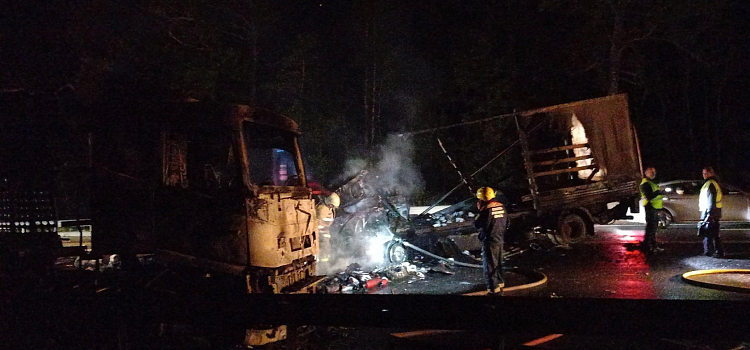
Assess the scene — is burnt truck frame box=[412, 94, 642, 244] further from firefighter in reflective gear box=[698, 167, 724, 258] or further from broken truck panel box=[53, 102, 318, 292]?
broken truck panel box=[53, 102, 318, 292]

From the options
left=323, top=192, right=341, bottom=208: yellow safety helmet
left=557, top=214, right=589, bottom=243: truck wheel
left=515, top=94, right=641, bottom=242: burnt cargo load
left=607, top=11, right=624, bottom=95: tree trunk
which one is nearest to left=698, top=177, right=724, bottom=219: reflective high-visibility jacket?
left=515, top=94, right=641, bottom=242: burnt cargo load

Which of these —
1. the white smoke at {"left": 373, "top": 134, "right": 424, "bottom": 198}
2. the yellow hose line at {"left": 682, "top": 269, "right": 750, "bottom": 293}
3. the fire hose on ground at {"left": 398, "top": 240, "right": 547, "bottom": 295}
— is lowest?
the yellow hose line at {"left": 682, "top": 269, "right": 750, "bottom": 293}

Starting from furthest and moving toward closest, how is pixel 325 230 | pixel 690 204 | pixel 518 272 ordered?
1. pixel 690 204
2. pixel 325 230
3. pixel 518 272

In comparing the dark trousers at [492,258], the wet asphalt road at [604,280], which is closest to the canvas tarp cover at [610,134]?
the wet asphalt road at [604,280]

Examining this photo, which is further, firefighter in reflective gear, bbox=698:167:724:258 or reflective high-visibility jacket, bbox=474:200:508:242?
firefighter in reflective gear, bbox=698:167:724:258

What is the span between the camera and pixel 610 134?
38.4ft

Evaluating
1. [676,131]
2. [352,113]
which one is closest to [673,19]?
[676,131]

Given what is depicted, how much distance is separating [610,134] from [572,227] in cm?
219

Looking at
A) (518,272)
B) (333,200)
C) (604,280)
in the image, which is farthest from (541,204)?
(333,200)

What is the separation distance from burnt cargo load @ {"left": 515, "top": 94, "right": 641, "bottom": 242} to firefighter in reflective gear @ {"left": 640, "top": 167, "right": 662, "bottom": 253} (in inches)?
40.8

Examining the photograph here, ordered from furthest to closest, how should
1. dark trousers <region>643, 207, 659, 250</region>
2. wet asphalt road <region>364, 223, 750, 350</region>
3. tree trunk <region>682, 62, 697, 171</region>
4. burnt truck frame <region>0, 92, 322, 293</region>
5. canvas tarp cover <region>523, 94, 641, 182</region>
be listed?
tree trunk <region>682, 62, 697, 171</region> < canvas tarp cover <region>523, 94, 641, 182</region> < dark trousers <region>643, 207, 659, 250</region> < wet asphalt road <region>364, 223, 750, 350</region> < burnt truck frame <region>0, 92, 322, 293</region>

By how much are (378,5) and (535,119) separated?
1096 centimetres

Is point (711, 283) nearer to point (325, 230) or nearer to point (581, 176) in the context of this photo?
point (581, 176)

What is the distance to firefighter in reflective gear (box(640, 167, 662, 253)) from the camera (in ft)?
34.5
